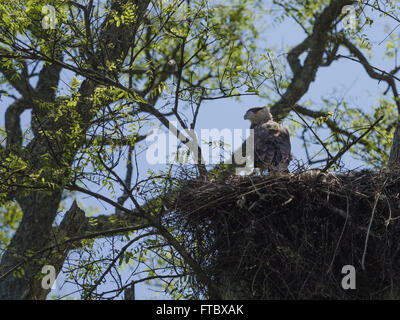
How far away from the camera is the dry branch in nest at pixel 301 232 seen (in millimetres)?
5887

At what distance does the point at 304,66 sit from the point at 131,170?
13.7ft

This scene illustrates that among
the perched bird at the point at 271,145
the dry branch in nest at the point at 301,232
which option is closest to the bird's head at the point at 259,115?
the perched bird at the point at 271,145

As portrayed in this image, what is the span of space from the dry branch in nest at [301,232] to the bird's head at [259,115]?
306cm

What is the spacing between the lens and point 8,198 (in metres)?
8.69

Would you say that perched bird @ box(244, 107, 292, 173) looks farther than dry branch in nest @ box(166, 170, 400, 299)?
Yes

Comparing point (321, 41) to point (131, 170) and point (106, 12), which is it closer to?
point (131, 170)

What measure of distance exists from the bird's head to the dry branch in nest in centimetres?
306

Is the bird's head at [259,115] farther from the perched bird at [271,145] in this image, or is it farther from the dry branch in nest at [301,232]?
the dry branch in nest at [301,232]

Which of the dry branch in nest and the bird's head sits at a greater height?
the bird's head

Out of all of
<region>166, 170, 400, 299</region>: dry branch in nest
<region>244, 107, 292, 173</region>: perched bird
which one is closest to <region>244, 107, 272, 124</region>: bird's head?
<region>244, 107, 292, 173</region>: perched bird

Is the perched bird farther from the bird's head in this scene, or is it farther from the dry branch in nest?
the dry branch in nest

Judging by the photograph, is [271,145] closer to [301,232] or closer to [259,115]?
[259,115]

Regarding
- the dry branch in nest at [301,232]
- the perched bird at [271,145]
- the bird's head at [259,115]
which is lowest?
the dry branch in nest at [301,232]

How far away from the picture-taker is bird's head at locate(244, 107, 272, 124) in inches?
364
